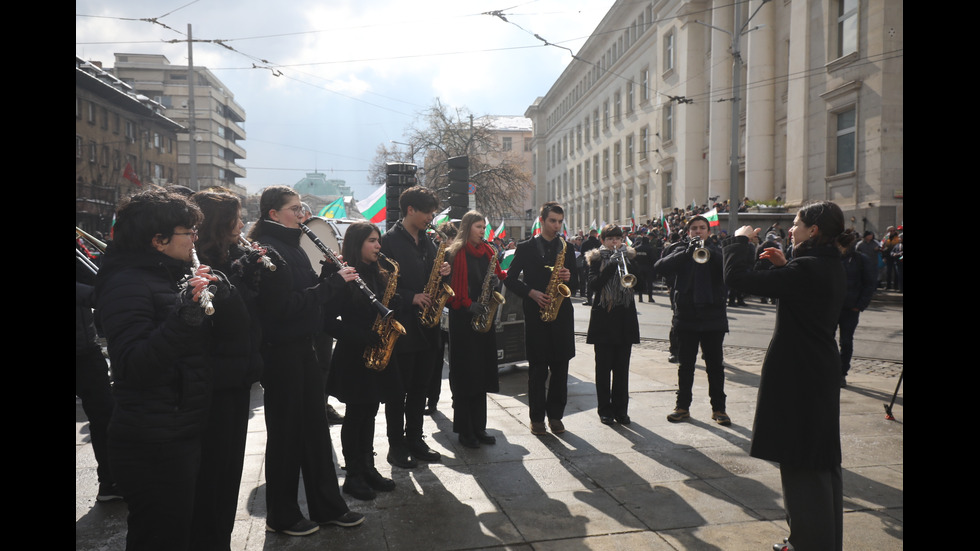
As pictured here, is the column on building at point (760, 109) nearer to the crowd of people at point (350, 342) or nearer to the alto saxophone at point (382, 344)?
the crowd of people at point (350, 342)

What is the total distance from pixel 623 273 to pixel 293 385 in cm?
360

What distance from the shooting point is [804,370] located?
11.2ft

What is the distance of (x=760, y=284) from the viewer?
11.9 ft

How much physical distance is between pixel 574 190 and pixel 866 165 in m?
40.9

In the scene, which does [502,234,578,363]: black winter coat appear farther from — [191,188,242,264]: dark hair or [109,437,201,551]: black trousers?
[109,437,201,551]: black trousers

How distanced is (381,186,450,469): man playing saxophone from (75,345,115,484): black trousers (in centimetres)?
185

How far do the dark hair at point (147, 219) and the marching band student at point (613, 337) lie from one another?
426 centimetres

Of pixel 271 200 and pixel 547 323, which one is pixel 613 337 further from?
pixel 271 200

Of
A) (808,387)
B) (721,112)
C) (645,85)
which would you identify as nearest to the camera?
(808,387)

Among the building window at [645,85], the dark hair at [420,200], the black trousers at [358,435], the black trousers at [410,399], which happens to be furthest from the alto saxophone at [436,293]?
the building window at [645,85]

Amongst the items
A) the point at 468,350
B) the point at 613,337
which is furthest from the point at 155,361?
the point at 613,337

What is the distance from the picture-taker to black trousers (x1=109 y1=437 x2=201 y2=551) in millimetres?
2637

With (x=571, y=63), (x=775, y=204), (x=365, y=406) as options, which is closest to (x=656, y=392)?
(x=365, y=406)
